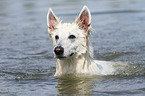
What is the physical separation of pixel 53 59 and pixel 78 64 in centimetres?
352

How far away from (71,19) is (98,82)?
10297mm

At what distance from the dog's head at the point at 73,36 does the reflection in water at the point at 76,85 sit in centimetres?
78

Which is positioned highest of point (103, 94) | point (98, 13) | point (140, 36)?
point (98, 13)

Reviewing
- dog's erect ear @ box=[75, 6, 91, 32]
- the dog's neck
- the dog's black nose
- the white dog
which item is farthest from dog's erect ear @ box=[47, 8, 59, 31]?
the dog's black nose

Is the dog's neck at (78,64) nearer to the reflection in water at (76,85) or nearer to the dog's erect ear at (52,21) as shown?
the reflection in water at (76,85)

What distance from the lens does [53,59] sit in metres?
11.9

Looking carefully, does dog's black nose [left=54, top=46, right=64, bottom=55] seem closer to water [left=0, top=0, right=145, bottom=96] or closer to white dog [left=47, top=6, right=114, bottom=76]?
white dog [left=47, top=6, right=114, bottom=76]

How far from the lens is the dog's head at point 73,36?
7.91 meters

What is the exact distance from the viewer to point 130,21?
17734 millimetres

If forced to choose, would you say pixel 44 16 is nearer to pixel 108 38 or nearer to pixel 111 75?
pixel 108 38

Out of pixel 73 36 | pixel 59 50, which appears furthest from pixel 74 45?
pixel 59 50

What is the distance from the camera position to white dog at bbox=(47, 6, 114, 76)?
7977mm

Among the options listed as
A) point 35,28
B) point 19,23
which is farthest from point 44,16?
point 35,28

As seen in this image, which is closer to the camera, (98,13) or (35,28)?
(35,28)
